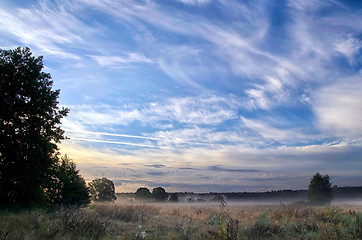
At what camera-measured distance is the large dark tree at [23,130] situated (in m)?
21.2

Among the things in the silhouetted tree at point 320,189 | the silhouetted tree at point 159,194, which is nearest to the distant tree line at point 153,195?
the silhouetted tree at point 159,194

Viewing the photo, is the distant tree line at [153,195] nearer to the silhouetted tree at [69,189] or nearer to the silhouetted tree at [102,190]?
the silhouetted tree at [102,190]

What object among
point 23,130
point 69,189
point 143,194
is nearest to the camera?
point 23,130

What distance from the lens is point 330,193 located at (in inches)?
2366

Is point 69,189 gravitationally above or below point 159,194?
above

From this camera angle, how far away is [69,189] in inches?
1336

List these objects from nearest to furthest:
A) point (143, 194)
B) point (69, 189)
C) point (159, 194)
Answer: point (69, 189), point (143, 194), point (159, 194)

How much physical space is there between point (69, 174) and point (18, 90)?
16113 millimetres

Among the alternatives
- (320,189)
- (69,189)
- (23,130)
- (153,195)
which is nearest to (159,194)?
(153,195)

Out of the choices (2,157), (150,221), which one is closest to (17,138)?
(2,157)

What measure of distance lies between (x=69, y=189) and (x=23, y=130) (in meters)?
14.2

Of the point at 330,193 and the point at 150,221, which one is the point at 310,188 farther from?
the point at 150,221

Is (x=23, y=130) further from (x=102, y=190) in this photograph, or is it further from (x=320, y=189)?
(x=320, y=189)

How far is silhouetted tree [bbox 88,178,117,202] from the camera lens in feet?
208
